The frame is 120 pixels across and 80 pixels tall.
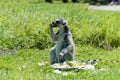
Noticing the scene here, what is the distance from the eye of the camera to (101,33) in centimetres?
1168

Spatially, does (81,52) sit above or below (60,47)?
below

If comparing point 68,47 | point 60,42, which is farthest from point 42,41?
point 68,47

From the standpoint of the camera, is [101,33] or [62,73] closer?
[62,73]

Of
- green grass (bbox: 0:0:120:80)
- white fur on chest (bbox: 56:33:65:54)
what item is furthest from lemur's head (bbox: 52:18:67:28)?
green grass (bbox: 0:0:120:80)

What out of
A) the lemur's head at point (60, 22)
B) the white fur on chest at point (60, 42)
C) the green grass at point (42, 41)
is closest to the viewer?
the lemur's head at point (60, 22)

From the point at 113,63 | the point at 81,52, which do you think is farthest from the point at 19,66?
the point at 81,52

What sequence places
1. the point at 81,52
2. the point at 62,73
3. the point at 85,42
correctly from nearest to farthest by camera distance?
the point at 62,73
the point at 81,52
the point at 85,42

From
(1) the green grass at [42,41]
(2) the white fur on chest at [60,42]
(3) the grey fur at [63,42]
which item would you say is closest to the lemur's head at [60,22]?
(3) the grey fur at [63,42]

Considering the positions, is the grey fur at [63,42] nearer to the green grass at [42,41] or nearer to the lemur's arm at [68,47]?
→ the lemur's arm at [68,47]

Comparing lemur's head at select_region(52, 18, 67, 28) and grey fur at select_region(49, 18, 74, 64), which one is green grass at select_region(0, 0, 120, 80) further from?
lemur's head at select_region(52, 18, 67, 28)

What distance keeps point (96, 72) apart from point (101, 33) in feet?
13.7

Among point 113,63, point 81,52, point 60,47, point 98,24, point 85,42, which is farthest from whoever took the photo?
point 98,24

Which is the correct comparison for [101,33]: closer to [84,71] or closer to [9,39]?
[9,39]

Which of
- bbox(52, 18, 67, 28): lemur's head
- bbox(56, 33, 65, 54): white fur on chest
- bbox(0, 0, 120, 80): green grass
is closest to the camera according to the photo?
bbox(52, 18, 67, 28): lemur's head
